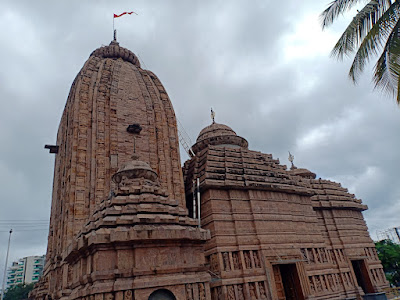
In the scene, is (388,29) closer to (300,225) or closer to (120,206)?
(120,206)

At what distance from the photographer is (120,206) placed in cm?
738

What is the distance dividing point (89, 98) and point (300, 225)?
1518 cm

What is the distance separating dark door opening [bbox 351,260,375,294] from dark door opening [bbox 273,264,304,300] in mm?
8022

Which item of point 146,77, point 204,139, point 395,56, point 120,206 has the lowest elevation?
point 120,206

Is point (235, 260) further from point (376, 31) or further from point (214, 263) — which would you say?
point (376, 31)

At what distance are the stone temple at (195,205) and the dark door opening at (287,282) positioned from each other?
6cm

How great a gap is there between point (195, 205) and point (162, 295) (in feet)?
32.0

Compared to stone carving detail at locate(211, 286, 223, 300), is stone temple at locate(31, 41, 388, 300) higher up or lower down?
higher up

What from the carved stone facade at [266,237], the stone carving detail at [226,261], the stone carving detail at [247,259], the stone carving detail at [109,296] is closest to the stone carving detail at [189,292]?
the stone carving detail at [109,296]

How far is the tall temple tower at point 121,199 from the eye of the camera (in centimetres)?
641

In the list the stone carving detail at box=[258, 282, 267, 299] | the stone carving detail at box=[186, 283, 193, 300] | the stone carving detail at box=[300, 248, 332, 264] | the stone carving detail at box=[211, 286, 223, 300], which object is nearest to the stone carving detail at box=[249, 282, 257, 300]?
the stone carving detail at box=[258, 282, 267, 299]

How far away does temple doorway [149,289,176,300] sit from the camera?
20.7 feet

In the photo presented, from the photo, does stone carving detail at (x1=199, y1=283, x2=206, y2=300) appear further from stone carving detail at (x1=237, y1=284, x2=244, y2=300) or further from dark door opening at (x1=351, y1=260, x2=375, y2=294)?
dark door opening at (x1=351, y1=260, x2=375, y2=294)

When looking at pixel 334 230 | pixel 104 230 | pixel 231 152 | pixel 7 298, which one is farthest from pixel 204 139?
pixel 7 298
